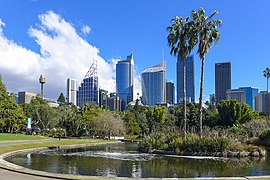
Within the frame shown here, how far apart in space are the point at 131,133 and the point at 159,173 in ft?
213

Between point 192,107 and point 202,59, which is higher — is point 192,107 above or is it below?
below

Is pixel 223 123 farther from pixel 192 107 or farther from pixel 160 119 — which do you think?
pixel 160 119

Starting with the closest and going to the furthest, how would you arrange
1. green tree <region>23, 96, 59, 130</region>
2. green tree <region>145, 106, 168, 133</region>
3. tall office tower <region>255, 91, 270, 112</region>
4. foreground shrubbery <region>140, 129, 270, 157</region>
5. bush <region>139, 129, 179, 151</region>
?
foreground shrubbery <region>140, 129, 270, 157</region> < bush <region>139, 129, 179, 151</region> < green tree <region>23, 96, 59, 130</region> < green tree <region>145, 106, 168, 133</region> < tall office tower <region>255, 91, 270, 112</region>

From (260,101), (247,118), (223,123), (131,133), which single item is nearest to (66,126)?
(131,133)

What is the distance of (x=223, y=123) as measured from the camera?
257ft

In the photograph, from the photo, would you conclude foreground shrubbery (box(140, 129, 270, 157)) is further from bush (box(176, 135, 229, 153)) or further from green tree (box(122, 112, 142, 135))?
green tree (box(122, 112, 142, 135))

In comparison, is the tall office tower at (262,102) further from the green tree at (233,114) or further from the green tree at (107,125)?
the green tree at (107,125)

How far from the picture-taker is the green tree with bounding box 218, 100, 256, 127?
75688 millimetres

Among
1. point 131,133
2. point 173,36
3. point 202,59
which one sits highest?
point 173,36

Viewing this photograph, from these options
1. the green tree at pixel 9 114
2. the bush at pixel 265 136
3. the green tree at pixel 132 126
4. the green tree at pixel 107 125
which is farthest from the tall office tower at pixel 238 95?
the bush at pixel 265 136

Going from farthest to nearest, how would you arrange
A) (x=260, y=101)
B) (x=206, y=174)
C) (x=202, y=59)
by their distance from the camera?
(x=260, y=101), (x=202, y=59), (x=206, y=174)

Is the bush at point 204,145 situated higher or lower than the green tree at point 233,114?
lower

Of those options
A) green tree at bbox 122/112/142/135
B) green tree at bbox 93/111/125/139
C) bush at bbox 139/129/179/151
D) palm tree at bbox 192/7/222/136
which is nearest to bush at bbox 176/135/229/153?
bush at bbox 139/129/179/151

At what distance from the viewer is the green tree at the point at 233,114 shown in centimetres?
7569
